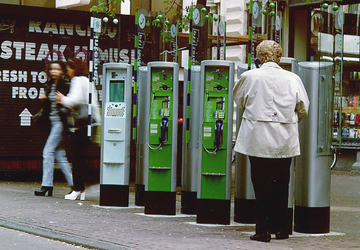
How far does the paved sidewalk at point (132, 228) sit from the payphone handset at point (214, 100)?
100 cm

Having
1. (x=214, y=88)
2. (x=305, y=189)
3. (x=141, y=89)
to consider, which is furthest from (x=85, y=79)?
(x=305, y=189)

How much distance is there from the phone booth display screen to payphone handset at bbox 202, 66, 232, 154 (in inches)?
65.6

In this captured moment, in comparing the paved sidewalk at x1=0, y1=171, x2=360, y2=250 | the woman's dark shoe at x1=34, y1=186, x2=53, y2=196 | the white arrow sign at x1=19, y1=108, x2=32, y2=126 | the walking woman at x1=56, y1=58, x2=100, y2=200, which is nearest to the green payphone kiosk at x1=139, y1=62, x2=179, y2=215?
the paved sidewalk at x1=0, y1=171, x2=360, y2=250

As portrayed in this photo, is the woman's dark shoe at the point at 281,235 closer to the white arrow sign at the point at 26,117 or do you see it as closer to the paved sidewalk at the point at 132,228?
the paved sidewalk at the point at 132,228

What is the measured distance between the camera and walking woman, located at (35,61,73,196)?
10508mm

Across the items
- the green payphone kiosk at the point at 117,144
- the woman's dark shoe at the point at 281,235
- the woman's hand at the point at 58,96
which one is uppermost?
the woman's hand at the point at 58,96

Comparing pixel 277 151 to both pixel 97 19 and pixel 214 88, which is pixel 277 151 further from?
pixel 97 19

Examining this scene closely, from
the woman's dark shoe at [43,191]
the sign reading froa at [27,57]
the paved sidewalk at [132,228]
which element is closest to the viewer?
the paved sidewalk at [132,228]

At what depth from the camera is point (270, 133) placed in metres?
6.71

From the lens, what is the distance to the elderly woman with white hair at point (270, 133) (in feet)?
22.1

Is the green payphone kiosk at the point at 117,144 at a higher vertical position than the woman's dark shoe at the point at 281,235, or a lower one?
higher

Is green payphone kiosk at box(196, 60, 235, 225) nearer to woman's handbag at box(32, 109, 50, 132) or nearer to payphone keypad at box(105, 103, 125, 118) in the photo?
payphone keypad at box(105, 103, 125, 118)

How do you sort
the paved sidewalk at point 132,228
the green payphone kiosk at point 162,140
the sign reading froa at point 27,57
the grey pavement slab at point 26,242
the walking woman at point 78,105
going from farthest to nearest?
the sign reading froa at point 27,57 < the walking woman at point 78,105 < the green payphone kiosk at point 162,140 < the paved sidewalk at point 132,228 < the grey pavement slab at point 26,242

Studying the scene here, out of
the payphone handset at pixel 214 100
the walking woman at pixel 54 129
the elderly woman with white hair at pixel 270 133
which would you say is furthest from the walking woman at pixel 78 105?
the elderly woman with white hair at pixel 270 133
